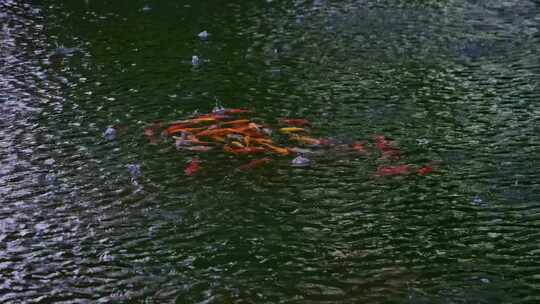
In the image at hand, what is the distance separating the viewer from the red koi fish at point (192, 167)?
34.8 ft

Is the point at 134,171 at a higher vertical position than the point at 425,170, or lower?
lower

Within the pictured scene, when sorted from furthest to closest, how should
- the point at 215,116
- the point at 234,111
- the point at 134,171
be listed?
the point at 234,111 < the point at 215,116 < the point at 134,171

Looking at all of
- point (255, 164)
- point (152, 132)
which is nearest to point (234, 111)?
point (152, 132)

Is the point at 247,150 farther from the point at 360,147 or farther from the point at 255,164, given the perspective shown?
the point at 360,147

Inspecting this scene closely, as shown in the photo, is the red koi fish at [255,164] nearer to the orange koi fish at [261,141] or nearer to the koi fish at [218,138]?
the orange koi fish at [261,141]

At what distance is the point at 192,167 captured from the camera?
10.8m

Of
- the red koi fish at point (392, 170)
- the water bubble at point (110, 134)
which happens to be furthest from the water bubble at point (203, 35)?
the red koi fish at point (392, 170)

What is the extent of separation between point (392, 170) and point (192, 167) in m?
2.91

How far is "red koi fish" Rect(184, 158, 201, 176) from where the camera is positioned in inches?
418

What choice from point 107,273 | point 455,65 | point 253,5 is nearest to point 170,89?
point 455,65

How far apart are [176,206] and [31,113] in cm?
520

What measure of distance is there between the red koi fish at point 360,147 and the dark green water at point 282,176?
37 centimetres

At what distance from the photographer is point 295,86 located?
14.3m

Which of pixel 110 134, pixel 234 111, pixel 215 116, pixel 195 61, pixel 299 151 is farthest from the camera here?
pixel 195 61
